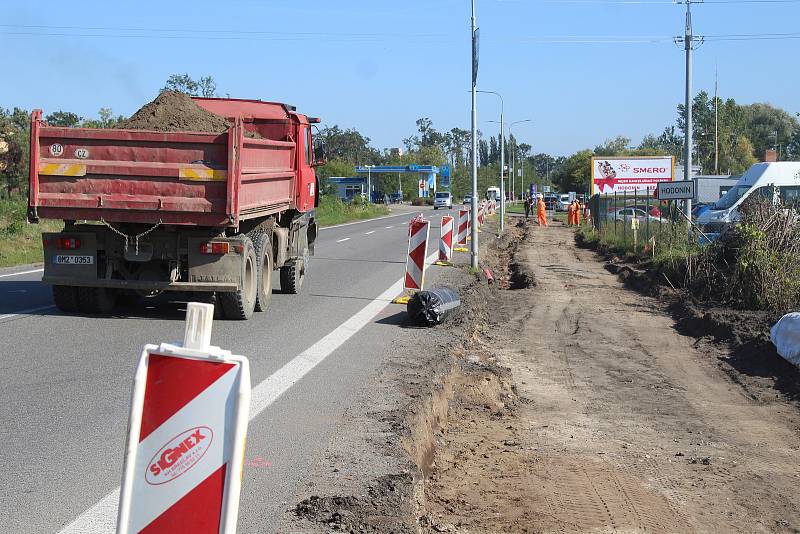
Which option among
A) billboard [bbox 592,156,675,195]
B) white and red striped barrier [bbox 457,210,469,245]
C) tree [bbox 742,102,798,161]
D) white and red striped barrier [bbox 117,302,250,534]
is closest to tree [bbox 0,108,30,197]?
white and red striped barrier [bbox 457,210,469,245]

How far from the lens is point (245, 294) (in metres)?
12.1

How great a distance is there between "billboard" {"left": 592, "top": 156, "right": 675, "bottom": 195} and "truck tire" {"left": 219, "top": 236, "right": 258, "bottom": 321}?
43.6 m

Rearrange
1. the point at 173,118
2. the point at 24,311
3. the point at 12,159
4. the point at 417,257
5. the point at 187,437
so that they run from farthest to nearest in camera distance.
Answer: the point at 12,159
the point at 417,257
the point at 24,311
the point at 173,118
the point at 187,437

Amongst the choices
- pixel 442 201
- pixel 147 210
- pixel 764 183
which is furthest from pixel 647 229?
pixel 442 201

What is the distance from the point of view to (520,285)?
20.9 metres

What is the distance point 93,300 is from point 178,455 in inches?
386

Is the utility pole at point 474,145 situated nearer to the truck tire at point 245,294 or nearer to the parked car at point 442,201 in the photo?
the truck tire at point 245,294

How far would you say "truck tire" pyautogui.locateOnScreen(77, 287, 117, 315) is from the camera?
12281 millimetres

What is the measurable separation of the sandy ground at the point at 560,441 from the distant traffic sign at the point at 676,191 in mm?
9266

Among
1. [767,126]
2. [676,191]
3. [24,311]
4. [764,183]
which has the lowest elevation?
[24,311]

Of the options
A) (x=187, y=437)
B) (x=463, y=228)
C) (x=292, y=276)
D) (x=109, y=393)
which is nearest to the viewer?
(x=187, y=437)

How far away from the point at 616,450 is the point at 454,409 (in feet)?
5.98

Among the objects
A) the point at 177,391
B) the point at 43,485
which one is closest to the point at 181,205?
the point at 43,485

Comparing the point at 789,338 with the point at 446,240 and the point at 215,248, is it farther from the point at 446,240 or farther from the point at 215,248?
the point at 446,240
